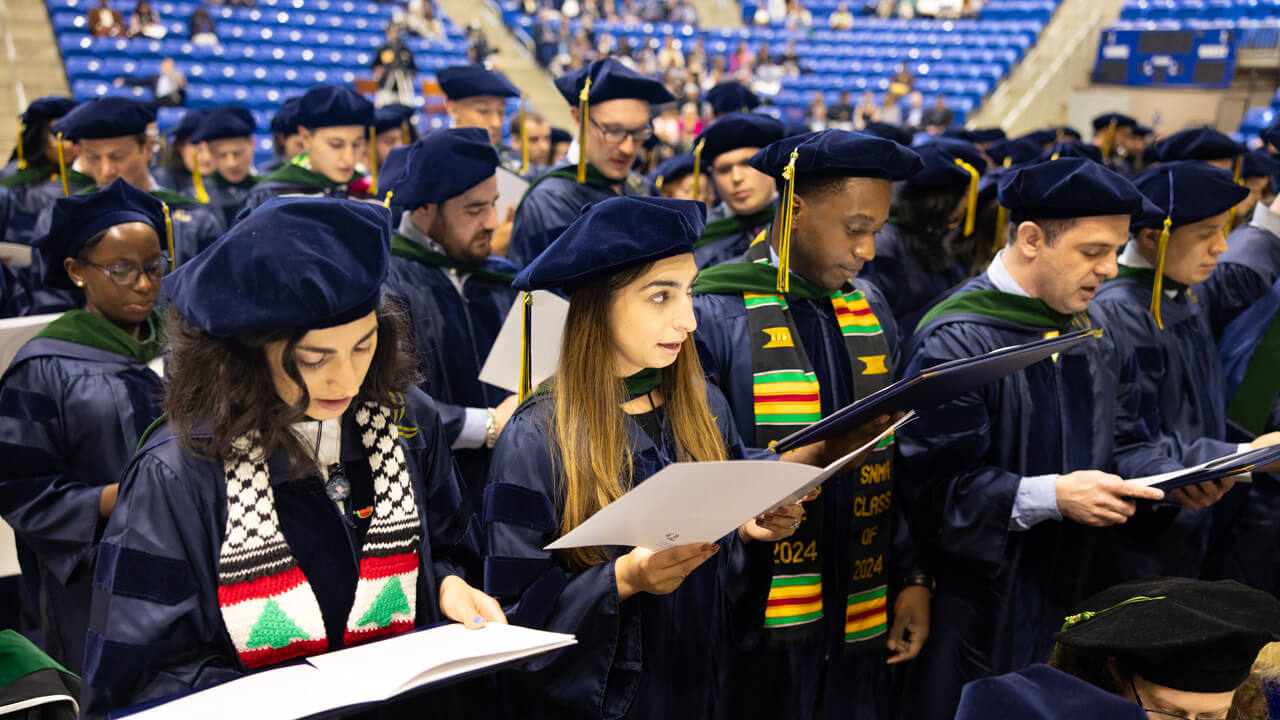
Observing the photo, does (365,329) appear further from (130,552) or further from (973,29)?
(973,29)

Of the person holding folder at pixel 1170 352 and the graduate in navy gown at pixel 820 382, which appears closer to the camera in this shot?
the graduate in navy gown at pixel 820 382

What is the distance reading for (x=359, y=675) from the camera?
4.66 ft

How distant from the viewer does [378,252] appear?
1570 millimetres

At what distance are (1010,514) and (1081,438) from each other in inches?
→ 15.4

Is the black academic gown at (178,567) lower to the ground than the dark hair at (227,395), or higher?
lower

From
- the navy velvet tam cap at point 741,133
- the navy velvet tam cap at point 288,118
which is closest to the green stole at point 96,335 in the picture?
the navy velvet tam cap at point 741,133

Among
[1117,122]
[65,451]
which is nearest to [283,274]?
[65,451]

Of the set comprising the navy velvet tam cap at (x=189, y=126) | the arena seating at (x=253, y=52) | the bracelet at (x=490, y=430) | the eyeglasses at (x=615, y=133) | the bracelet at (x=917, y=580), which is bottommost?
the bracelet at (x=917, y=580)

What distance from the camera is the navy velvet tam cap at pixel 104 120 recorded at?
4.51 meters

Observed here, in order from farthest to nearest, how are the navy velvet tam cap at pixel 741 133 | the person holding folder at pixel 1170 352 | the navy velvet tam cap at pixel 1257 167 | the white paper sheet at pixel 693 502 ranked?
the navy velvet tam cap at pixel 1257 167 < the navy velvet tam cap at pixel 741 133 < the person holding folder at pixel 1170 352 < the white paper sheet at pixel 693 502

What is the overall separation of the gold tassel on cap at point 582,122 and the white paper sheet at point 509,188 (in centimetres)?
28

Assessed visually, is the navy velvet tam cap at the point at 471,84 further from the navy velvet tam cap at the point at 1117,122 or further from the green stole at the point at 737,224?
the navy velvet tam cap at the point at 1117,122

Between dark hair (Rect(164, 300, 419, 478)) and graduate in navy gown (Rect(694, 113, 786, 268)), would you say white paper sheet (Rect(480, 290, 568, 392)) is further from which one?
graduate in navy gown (Rect(694, 113, 786, 268))

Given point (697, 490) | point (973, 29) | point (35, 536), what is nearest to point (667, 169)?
point (35, 536)
